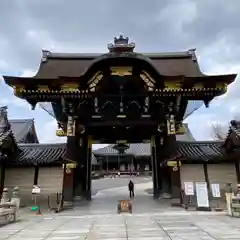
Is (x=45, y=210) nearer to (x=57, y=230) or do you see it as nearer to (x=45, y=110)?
(x=57, y=230)

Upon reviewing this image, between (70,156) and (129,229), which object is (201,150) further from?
(129,229)

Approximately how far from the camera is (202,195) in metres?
12.7

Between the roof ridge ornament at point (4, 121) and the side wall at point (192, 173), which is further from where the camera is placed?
the roof ridge ornament at point (4, 121)

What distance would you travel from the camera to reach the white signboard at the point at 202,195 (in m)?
12.6

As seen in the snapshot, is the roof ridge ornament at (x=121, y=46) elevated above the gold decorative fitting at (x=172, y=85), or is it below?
above

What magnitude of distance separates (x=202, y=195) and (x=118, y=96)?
21.5ft

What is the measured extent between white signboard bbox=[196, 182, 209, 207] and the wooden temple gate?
1402 mm

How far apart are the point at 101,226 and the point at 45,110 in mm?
10502

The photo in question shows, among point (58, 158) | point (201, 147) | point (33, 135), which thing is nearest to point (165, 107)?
point (201, 147)

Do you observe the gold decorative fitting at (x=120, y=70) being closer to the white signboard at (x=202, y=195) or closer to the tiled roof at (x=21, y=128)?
the white signboard at (x=202, y=195)

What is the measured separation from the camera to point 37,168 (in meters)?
15.0

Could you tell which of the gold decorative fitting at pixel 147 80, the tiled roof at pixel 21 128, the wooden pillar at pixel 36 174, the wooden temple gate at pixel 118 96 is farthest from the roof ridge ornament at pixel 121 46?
the tiled roof at pixel 21 128

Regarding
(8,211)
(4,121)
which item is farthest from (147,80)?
(8,211)

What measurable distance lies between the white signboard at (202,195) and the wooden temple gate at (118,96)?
1402mm
